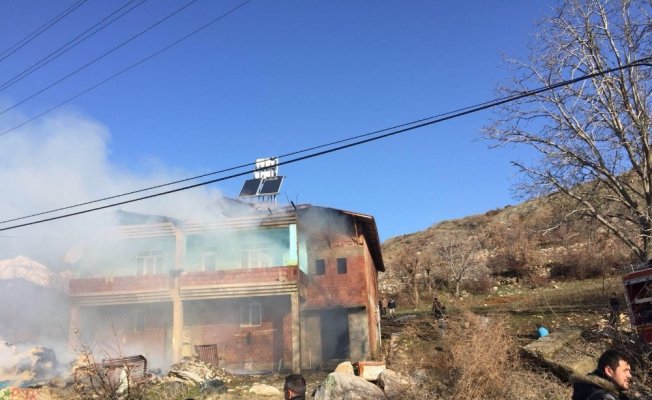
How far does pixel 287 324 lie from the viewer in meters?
24.2

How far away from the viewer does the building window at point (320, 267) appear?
26.1 m

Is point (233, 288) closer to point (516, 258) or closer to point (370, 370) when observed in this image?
point (370, 370)

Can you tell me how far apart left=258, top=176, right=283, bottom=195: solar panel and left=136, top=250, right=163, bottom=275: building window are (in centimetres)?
619

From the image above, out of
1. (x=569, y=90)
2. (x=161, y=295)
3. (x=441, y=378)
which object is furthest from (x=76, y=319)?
Answer: (x=569, y=90)

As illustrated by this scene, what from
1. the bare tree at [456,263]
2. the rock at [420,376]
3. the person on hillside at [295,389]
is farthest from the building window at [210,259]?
the bare tree at [456,263]

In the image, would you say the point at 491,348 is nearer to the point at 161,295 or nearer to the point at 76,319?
the point at 161,295

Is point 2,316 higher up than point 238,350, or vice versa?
point 2,316

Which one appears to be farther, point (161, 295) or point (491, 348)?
point (161, 295)

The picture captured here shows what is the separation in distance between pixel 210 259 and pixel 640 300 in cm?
1875

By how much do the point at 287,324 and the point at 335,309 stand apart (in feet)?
8.66

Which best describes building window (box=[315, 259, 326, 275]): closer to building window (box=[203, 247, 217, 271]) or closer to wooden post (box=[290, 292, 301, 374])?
wooden post (box=[290, 292, 301, 374])

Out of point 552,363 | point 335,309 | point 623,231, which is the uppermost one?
point 623,231

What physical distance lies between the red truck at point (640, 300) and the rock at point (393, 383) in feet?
17.3

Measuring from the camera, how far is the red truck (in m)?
11.2
